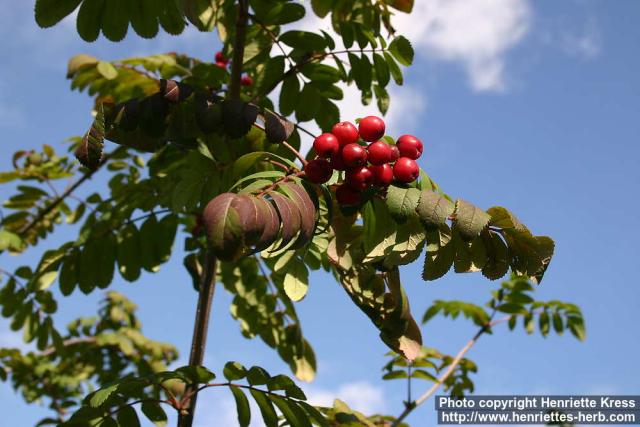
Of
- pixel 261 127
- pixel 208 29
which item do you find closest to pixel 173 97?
pixel 261 127

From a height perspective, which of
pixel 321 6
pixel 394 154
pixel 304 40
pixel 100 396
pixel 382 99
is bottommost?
pixel 100 396

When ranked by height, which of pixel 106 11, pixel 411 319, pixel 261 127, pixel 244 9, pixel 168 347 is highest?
pixel 168 347

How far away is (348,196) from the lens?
75.3 inches

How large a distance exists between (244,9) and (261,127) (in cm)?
64

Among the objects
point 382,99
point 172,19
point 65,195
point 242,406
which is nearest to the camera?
point 242,406

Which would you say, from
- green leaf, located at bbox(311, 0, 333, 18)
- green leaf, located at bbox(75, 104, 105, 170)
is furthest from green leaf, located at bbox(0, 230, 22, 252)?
green leaf, located at bbox(75, 104, 105, 170)

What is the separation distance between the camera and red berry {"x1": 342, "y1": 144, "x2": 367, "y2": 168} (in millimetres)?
1831

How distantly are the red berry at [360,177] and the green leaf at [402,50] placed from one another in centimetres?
121

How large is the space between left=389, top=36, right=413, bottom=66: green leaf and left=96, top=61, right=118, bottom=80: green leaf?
1.43 metres

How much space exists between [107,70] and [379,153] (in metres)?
2.16

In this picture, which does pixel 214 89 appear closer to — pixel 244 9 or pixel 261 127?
pixel 244 9

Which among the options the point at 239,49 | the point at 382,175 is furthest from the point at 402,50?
the point at 382,175

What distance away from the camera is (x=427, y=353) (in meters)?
4.45

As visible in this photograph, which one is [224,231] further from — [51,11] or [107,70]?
[107,70]
